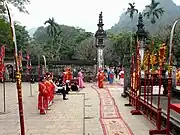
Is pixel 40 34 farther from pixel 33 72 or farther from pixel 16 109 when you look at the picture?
pixel 16 109

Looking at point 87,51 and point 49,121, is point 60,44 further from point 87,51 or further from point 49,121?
point 49,121

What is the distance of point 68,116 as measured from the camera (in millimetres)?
11844

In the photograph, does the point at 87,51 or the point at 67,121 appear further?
the point at 87,51

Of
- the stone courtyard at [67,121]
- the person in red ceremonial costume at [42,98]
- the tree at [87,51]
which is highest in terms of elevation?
the tree at [87,51]

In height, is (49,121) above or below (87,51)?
below

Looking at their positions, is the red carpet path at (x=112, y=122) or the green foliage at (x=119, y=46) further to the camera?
the green foliage at (x=119, y=46)

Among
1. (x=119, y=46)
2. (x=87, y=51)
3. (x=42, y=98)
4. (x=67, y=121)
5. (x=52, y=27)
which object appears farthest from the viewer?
(x=52, y=27)

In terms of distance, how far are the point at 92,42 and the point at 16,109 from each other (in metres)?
38.1

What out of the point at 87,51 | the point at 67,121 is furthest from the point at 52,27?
the point at 67,121

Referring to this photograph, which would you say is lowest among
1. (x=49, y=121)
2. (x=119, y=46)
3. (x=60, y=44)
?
(x=49, y=121)

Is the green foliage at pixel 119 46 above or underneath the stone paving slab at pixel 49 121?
above

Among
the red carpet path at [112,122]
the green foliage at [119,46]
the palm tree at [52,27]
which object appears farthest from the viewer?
the palm tree at [52,27]

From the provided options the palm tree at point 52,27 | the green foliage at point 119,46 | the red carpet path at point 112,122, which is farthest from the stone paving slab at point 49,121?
the palm tree at point 52,27

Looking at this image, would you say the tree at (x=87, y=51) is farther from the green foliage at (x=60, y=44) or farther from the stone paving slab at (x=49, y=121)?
the stone paving slab at (x=49, y=121)
